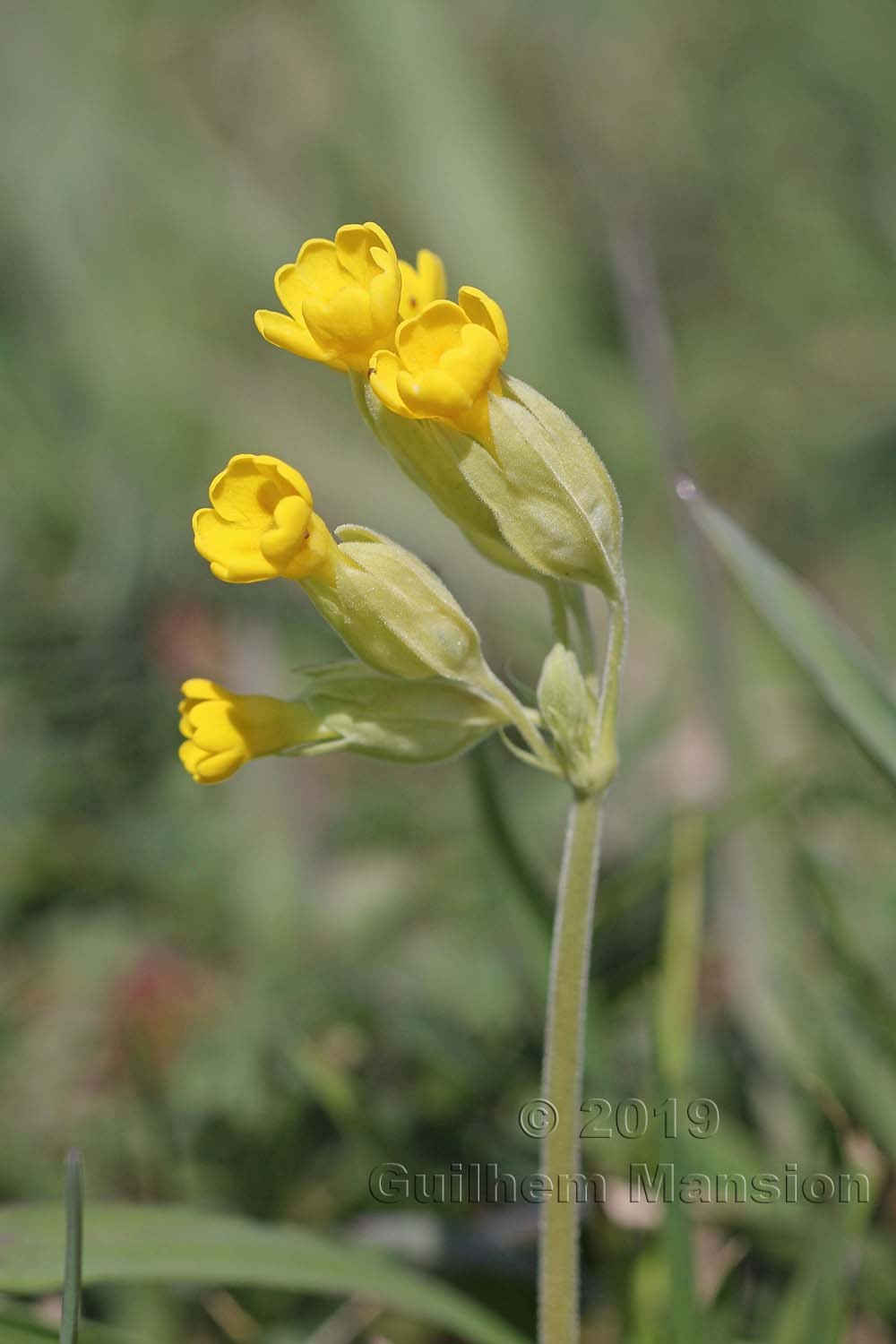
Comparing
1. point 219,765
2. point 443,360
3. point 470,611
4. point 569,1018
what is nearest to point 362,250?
point 443,360

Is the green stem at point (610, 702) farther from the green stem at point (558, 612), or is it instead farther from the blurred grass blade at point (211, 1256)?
the blurred grass blade at point (211, 1256)

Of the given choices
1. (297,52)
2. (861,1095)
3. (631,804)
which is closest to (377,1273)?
(861,1095)

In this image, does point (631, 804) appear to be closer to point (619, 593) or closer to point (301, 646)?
point (301, 646)

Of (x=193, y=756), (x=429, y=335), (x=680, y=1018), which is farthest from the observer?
(x=680, y=1018)

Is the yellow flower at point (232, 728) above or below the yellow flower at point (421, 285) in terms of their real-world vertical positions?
below

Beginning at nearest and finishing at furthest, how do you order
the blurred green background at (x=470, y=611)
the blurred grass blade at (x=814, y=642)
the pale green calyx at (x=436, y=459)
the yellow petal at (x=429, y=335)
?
the yellow petal at (x=429, y=335), the pale green calyx at (x=436, y=459), the blurred grass blade at (x=814, y=642), the blurred green background at (x=470, y=611)

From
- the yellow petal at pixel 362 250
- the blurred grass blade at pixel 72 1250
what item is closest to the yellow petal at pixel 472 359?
the yellow petal at pixel 362 250

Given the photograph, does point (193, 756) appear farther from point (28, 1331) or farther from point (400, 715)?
point (28, 1331)
